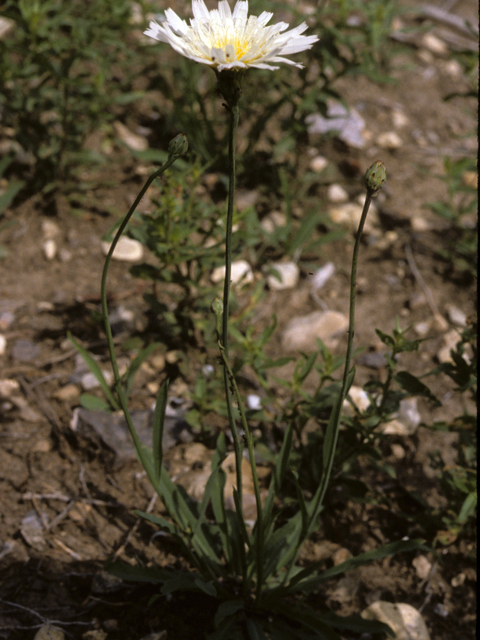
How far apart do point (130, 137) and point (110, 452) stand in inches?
80.2

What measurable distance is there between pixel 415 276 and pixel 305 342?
781mm

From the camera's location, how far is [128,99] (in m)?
3.10

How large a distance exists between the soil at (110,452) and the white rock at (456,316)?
0.10ft

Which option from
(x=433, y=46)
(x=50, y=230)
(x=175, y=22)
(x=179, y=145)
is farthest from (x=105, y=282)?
(x=433, y=46)

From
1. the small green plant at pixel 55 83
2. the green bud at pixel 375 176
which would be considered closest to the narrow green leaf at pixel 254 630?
the green bud at pixel 375 176

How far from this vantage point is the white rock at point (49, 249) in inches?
115

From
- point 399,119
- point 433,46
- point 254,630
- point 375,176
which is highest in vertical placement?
point 433,46

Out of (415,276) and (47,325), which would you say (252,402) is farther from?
(415,276)

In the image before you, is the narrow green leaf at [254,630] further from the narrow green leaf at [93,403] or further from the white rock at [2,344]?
the white rock at [2,344]

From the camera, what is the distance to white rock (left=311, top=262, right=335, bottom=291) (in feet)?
9.98

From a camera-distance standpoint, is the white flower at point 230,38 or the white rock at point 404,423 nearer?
the white flower at point 230,38

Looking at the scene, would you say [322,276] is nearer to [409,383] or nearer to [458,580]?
[409,383]

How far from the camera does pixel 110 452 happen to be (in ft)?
7.08

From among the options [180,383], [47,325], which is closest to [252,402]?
[180,383]
